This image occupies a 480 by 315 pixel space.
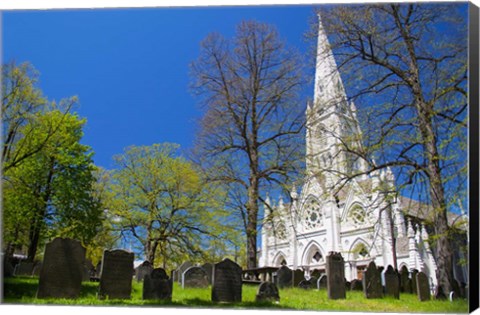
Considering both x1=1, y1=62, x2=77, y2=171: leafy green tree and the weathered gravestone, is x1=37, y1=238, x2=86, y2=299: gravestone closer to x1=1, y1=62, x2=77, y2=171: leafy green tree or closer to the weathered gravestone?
x1=1, y1=62, x2=77, y2=171: leafy green tree

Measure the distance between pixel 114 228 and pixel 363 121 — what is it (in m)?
9.53

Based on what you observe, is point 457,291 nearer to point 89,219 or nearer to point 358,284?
point 358,284

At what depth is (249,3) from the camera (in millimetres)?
7715

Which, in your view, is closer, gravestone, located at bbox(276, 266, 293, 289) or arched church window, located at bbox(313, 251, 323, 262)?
gravestone, located at bbox(276, 266, 293, 289)

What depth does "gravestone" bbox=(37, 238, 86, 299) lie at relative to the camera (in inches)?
256

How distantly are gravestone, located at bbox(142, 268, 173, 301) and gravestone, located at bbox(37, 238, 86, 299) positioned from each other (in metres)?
1.04

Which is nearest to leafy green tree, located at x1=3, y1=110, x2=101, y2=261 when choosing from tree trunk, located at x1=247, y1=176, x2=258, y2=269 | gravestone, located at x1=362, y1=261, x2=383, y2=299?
tree trunk, located at x1=247, y1=176, x2=258, y2=269

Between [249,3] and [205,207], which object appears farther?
[205,207]

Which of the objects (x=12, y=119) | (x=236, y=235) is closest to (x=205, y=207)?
(x=236, y=235)

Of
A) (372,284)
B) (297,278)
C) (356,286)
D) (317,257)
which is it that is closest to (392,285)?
(372,284)

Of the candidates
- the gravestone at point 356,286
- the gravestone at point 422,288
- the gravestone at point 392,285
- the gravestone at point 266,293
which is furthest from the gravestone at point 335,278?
the gravestone at point 356,286

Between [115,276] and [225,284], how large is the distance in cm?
177

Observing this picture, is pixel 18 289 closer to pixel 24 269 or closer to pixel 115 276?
pixel 115 276

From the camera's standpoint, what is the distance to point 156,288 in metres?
7.06
